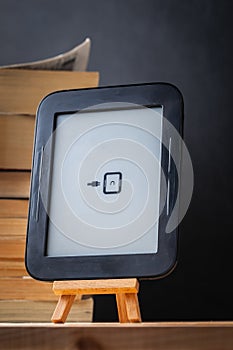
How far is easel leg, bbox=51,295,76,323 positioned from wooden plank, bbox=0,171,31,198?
1.01 feet

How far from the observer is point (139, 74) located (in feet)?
6.20

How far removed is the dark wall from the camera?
5.53 feet

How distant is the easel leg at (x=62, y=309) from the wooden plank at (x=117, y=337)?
0.15 metres

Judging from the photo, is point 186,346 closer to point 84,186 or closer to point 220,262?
point 84,186

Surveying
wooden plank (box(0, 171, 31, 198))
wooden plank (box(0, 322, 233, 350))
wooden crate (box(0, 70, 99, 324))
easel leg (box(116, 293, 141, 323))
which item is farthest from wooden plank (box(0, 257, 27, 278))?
wooden plank (box(0, 322, 233, 350))

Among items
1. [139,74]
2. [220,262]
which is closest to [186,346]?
[220,262]

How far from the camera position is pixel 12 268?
1.48m

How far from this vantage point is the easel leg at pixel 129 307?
1.23 m

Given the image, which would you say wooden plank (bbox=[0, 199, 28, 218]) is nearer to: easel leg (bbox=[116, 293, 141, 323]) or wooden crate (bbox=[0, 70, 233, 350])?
wooden crate (bbox=[0, 70, 233, 350])

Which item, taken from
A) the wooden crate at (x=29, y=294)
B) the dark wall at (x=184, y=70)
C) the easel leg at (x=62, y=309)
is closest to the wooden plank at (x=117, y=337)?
the wooden crate at (x=29, y=294)

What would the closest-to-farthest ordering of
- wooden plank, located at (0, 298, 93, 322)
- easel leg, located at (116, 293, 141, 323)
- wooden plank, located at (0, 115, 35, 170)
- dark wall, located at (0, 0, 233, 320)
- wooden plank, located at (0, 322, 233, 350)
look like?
wooden plank, located at (0, 322, 233, 350) < easel leg, located at (116, 293, 141, 323) < wooden plank, located at (0, 298, 93, 322) < wooden plank, located at (0, 115, 35, 170) < dark wall, located at (0, 0, 233, 320)

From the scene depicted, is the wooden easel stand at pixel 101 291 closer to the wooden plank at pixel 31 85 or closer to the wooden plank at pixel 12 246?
the wooden plank at pixel 12 246

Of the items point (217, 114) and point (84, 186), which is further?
point (217, 114)

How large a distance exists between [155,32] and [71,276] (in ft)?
2.85
